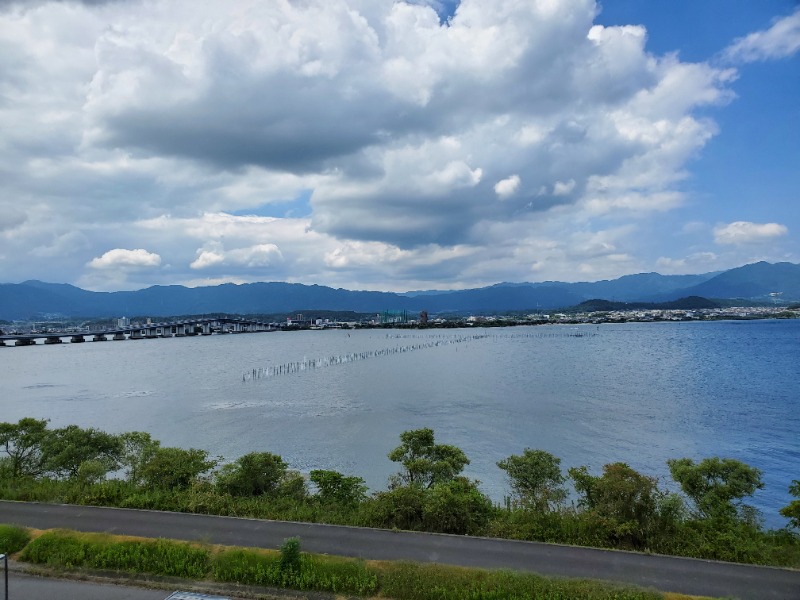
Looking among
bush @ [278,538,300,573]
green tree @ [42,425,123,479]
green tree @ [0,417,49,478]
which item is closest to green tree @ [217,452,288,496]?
bush @ [278,538,300,573]

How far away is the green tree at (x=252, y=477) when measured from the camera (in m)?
18.5

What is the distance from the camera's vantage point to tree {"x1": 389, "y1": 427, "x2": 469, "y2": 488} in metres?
19.6

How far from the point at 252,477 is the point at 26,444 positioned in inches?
487

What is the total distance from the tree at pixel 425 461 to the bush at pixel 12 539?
11.2 meters

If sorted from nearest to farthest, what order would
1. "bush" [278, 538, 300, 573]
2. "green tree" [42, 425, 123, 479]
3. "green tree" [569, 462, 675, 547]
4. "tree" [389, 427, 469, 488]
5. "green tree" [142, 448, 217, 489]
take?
"bush" [278, 538, 300, 573] < "green tree" [569, 462, 675, 547] < "green tree" [142, 448, 217, 489] < "tree" [389, 427, 469, 488] < "green tree" [42, 425, 123, 479]

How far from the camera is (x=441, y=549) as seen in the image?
1343 centimetres

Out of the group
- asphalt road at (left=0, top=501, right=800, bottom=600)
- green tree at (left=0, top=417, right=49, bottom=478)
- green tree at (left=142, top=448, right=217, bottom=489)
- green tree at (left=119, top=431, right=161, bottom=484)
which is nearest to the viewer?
asphalt road at (left=0, top=501, right=800, bottom=600)

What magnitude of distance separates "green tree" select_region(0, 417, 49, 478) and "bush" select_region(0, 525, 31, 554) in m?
10.0

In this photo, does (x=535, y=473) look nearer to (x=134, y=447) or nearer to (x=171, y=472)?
A: (x=171, y=472)

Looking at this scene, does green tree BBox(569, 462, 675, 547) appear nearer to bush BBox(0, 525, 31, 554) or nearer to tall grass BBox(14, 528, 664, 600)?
tall grass BBox(14, 528, 664, 600)

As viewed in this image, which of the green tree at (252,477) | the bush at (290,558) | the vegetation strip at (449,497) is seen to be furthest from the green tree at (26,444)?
the bush at (290,558)

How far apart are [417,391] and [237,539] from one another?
51.9 m

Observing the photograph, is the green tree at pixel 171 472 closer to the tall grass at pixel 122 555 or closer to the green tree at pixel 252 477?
the green tree at pixel 252 477

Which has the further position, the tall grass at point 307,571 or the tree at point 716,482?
the tree at point 716,482
